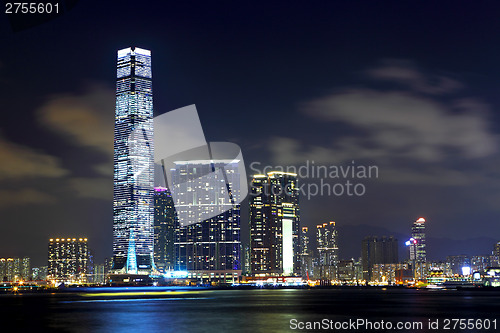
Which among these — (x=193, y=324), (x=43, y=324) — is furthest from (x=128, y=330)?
(x=43, y=324)

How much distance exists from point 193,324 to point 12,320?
18.9 metres

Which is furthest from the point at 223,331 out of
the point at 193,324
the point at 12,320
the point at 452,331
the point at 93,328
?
the point at 12,320

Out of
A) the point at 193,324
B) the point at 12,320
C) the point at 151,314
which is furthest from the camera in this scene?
the point at 151,314

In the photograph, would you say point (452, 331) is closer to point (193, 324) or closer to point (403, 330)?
point (403, 330)

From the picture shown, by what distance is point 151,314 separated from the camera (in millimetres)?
67750

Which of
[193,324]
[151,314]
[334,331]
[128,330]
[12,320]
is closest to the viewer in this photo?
[334,331]

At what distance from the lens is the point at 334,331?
4672 cm

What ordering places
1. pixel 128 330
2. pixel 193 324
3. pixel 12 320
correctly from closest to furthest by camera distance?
1. pixel 128 330
2. pixel 193 324
3. pixel 12 320

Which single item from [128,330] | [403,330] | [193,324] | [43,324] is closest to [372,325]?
[403,330]

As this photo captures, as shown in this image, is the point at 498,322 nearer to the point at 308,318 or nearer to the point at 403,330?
the point at 403,330

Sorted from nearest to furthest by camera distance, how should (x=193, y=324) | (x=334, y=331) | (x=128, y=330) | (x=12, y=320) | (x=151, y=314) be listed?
(x=334, y=331)
(x=128, y=330)
(x=193, y=324)
(x=12, y=320)
(x=151, y=314)

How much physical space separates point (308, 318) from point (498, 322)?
17064mm

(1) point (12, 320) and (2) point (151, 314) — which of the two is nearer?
(1) point (12, 320)

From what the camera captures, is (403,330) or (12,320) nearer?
(403,330)
